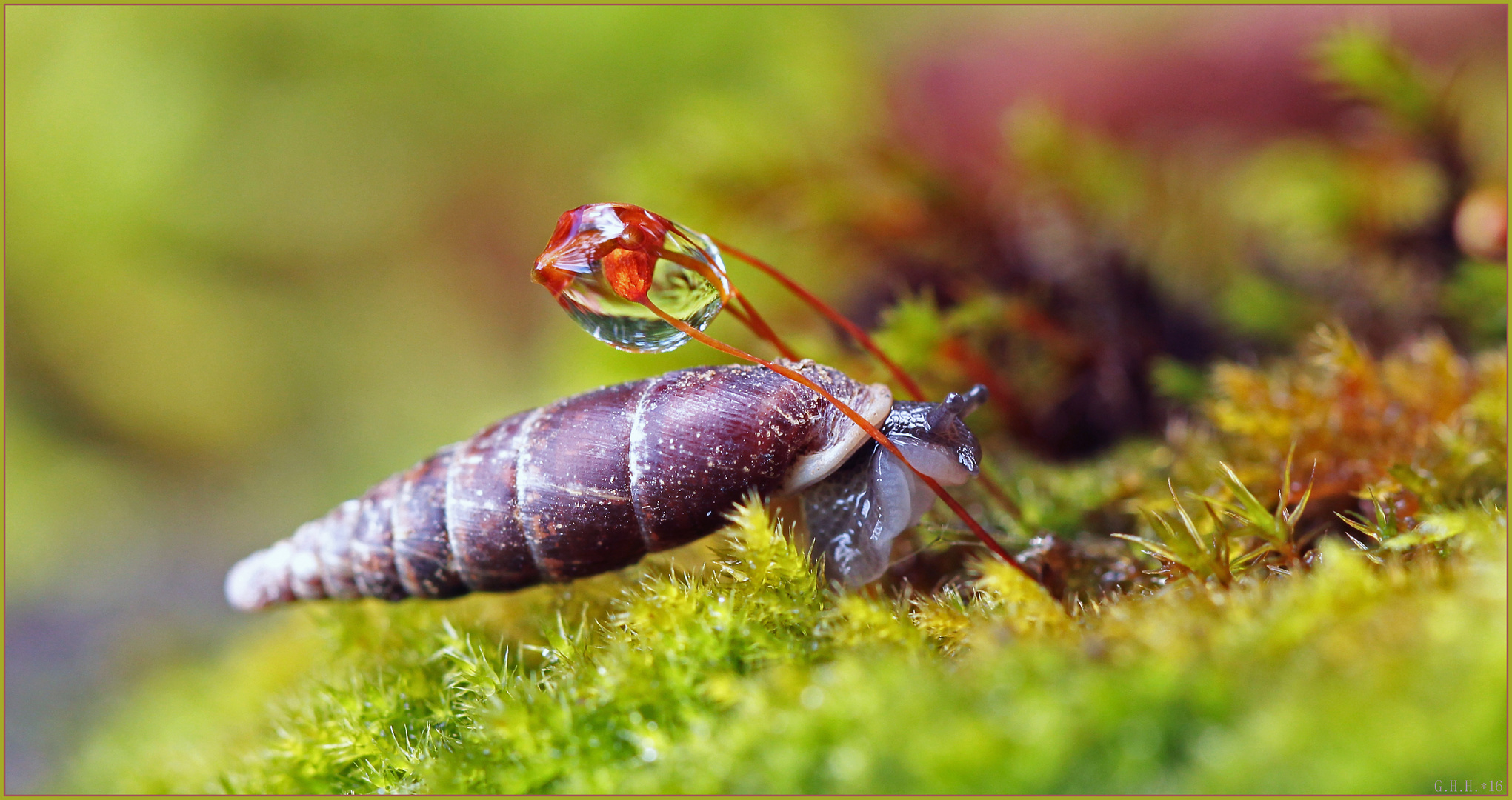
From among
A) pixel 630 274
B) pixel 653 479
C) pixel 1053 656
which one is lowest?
pixel 1053 656

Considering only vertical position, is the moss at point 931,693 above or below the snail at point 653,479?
below

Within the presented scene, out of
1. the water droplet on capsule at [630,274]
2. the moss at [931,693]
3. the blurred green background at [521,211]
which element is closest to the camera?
the moss at [931,693]

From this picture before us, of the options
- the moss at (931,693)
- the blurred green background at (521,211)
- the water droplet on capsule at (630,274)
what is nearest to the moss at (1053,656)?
the moss at (931,693)

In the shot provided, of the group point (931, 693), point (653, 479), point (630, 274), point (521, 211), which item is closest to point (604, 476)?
point (653, 479)

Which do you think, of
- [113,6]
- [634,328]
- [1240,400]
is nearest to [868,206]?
[1240,400]

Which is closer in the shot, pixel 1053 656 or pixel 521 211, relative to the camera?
pixel 1053 656

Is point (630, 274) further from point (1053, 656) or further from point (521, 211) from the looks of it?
point (521, 211)

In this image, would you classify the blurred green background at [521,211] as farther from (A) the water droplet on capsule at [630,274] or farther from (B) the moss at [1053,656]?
(A) the water droplet on capsule at [630,274]
